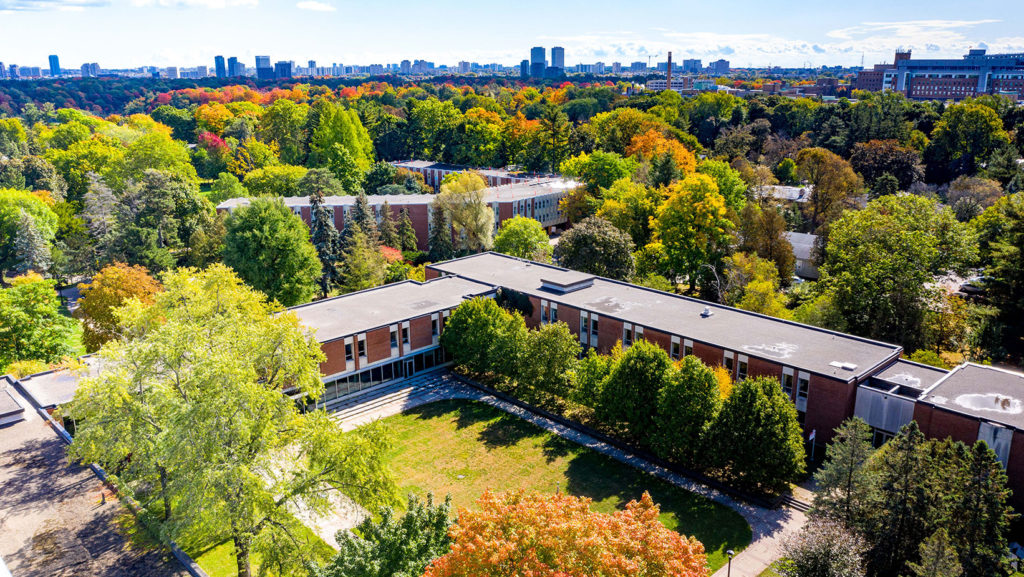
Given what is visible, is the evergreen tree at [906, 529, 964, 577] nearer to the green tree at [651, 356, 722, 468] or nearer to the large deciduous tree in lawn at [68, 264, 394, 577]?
the green tree at [651, 356, 722, 468]

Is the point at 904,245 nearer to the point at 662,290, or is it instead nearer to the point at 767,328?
the point at 767,328

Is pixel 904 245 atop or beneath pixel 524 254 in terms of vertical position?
atop

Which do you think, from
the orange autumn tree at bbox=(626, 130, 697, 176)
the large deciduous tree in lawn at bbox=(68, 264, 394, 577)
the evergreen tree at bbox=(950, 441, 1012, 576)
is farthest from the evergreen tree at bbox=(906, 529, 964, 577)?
the orange autumn tree at bbox=(626, 130, 697, 176)

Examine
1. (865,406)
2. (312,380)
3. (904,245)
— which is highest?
(904,245)

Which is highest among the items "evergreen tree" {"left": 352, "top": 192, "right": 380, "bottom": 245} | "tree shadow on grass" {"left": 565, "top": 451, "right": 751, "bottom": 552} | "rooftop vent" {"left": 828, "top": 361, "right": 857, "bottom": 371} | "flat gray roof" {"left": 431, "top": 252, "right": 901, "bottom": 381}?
"evergreen tree" {"left": 352, "top": 192, "right": 380, "bottom": 245}

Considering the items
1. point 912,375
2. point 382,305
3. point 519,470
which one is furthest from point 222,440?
point 912,375

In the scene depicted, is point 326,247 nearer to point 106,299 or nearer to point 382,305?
point 382,305

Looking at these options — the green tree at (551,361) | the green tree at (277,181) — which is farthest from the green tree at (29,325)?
the green tree at (277,181)

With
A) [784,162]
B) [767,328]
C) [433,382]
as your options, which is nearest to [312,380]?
[433,382]
